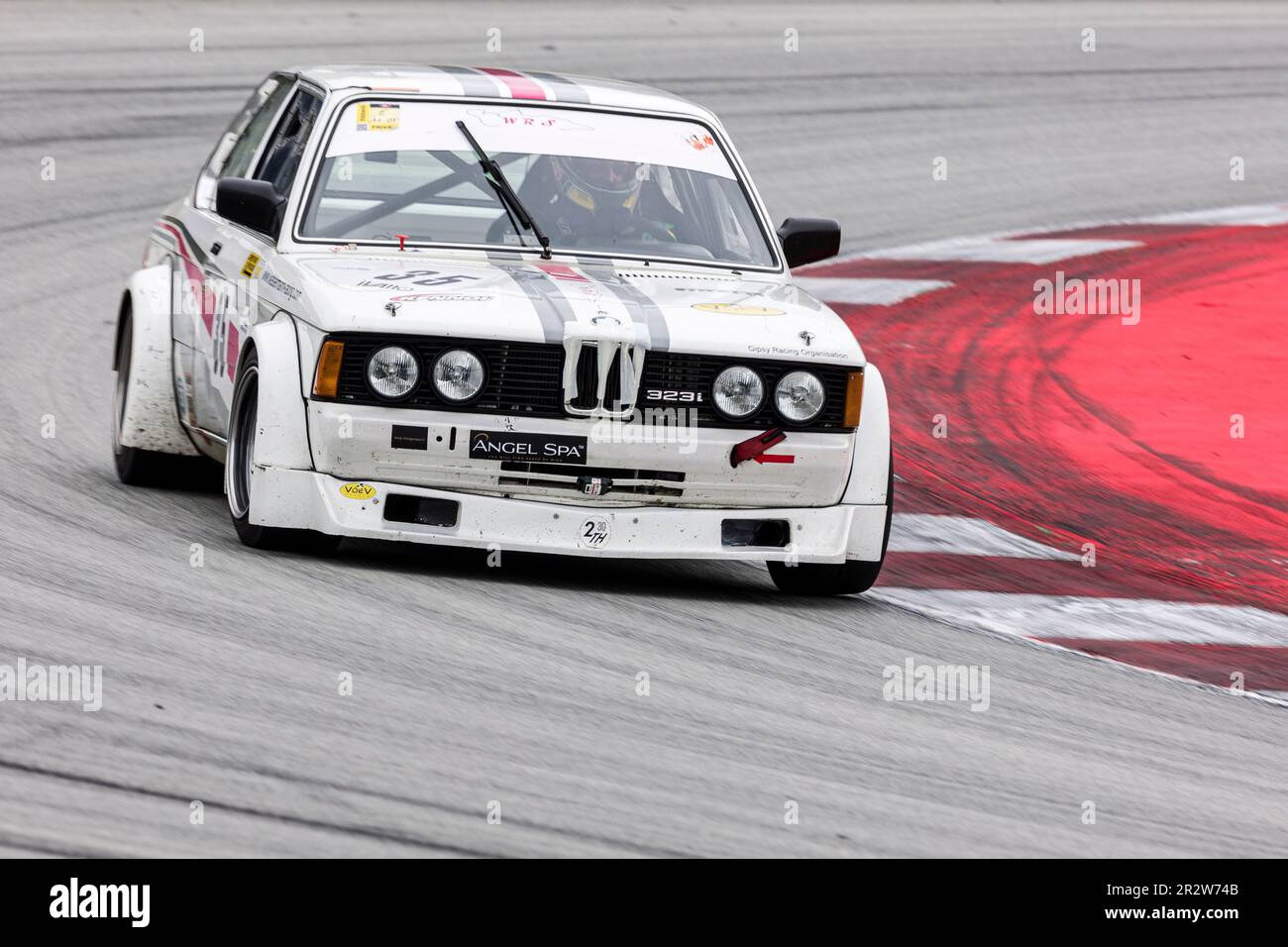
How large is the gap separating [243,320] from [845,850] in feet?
11.1

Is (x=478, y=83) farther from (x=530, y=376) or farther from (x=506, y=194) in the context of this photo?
(x=530, y=376)

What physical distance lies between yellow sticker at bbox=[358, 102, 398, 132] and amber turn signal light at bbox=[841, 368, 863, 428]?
184 cm

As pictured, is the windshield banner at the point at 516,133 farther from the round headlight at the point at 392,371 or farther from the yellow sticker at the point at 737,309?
the round headlight at the point at 392,371

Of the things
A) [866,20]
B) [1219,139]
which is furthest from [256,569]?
[866,20]

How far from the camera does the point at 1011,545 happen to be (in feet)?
27.5

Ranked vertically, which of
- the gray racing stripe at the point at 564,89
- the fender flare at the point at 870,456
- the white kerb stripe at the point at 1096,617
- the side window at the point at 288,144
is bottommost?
the white kerb stripe at the point at 1096,617

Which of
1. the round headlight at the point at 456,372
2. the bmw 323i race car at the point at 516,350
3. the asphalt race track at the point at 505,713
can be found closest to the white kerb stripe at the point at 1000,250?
the asphalt race track at the point at 505,713

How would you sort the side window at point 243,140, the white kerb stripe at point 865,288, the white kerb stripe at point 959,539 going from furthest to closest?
the white kerb stripe at point 865,288 → the side window at point 243,140 → the white kerb stripe at point 959,539

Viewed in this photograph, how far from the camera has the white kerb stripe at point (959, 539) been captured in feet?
27.0

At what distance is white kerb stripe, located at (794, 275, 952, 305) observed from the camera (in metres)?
13.1

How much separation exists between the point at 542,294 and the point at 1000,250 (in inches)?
338

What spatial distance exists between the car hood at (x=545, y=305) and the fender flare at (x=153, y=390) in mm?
1113

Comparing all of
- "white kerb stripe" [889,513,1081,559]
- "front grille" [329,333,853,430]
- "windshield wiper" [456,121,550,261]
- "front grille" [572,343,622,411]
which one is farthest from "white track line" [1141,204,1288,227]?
"front grille" [572,343,622,411]

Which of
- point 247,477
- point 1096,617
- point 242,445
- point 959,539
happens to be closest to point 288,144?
point 242,445
